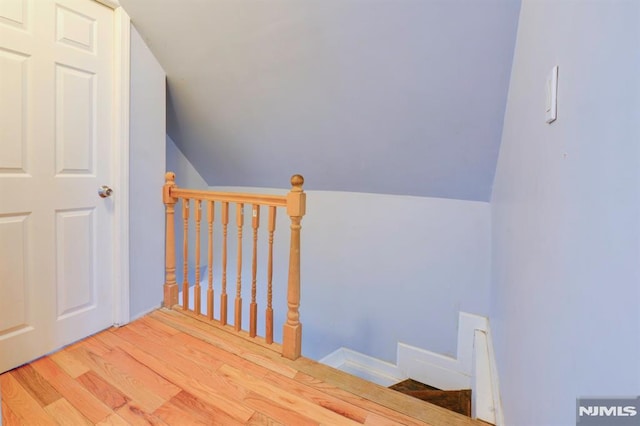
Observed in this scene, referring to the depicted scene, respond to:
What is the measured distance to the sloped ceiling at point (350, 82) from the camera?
1391 mm

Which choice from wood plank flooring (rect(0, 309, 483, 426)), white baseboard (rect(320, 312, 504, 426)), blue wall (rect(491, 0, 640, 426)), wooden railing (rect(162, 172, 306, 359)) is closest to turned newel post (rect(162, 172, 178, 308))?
wooden railing (rect(162, 172, 306, 359))

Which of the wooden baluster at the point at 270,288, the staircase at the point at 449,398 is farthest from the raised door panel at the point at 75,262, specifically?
the staircase at the point at 449,398

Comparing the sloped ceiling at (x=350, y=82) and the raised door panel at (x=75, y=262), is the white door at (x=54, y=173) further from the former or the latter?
the sloped ceiling at (x=350, y=82)

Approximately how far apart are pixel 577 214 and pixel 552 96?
0.33 metres

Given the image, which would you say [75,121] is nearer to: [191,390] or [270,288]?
[270,288]

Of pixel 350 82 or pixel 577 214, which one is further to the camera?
pixel 350 82

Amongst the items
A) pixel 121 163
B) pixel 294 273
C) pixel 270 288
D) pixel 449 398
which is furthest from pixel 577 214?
pixel 121 163

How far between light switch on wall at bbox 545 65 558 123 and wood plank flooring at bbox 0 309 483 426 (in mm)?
1172

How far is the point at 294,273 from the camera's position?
5.49 ft

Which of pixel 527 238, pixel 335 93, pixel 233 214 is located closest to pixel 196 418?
pixel 527 238

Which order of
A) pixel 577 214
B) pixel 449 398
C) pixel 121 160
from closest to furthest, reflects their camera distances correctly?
pixel 577 214 < pixel 121 160 < pixel 449 398

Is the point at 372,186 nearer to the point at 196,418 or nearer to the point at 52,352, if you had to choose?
the point at 196,418

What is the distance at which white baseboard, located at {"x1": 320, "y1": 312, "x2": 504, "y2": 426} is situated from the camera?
1.71m

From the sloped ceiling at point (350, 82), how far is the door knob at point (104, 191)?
871 millimetres
